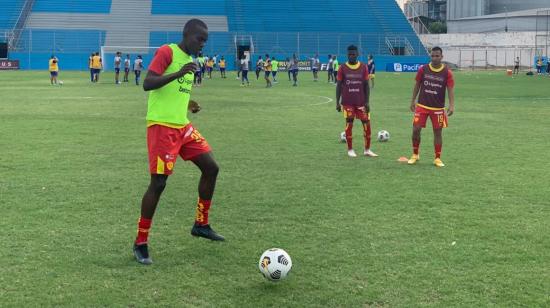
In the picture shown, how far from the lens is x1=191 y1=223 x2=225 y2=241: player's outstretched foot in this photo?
6395mm

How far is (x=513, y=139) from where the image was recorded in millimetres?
14234

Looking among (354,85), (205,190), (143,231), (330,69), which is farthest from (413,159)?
(330,69)

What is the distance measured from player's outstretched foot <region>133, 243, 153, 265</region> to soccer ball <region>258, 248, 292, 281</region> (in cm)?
114

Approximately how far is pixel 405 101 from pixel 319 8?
46.3 metres

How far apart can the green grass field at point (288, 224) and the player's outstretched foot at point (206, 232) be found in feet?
0.39

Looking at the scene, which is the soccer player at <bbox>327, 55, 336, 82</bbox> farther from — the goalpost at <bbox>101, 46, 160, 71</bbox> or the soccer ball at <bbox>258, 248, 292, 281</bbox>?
the soccer ball at <bbox>258, 248, 292, 281</bbox>

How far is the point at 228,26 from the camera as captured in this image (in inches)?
2571

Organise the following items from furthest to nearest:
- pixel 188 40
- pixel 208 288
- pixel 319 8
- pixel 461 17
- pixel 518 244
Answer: pixel 461 17 → pixel 319 8 → pixel 518 244 → pixel 188 40 → pixel 208 288

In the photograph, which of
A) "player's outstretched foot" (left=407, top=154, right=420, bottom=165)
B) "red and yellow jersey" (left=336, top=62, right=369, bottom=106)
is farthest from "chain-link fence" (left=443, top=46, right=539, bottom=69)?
"player's outstretched foot" (left=407, top=154, right=420, bottom=165)

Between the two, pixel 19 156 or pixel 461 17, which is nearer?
→ pixel 19 156

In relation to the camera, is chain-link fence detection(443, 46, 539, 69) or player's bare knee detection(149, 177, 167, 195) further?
chain-link fence detection(443, 46, 539, 69)

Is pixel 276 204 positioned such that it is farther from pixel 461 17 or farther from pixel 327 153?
pixel 461 17

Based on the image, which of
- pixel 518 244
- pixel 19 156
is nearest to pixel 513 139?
pixel 518 244

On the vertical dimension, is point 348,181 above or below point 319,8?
below
